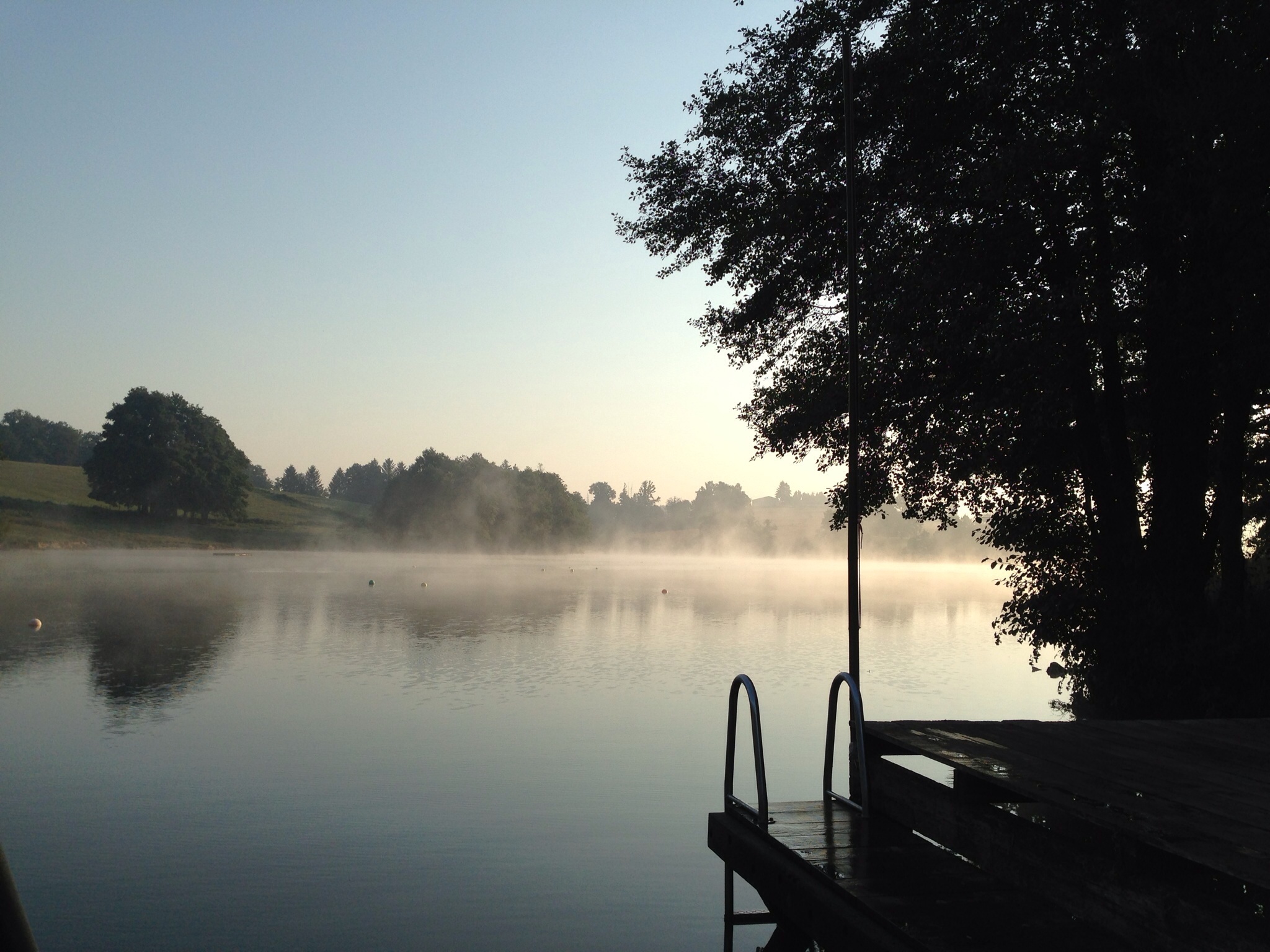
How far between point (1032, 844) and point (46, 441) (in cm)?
18462

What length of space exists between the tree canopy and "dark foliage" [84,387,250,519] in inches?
3532

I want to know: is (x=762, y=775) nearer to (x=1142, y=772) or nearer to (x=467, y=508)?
(x=1142, y=772)

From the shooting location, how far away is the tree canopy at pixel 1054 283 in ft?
37.5

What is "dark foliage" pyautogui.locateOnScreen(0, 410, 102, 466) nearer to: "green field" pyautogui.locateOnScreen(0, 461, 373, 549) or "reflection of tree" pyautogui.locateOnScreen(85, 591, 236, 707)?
"green field" pyautogui.locateOnScreen(0, 461, 373, 549)

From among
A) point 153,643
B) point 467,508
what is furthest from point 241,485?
point 153,643

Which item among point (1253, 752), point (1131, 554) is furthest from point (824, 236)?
point (1253, 752)

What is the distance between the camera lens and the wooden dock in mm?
3918

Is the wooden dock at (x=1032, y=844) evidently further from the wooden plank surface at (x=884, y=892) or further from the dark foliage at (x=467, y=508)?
the dark foliage at (x=467, y=508)

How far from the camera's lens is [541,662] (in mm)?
23453

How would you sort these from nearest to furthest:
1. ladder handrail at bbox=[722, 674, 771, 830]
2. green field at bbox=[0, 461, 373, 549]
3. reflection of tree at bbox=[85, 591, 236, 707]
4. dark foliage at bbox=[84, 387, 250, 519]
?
ladder handrail at bbox=[722, 674, 771, 830], reflection of tree at bbox=[85, 591, 236, 707], green field at bbox=[0, 461, 373, 549], dark foliage at bbox=[84, 387, 250, 519]

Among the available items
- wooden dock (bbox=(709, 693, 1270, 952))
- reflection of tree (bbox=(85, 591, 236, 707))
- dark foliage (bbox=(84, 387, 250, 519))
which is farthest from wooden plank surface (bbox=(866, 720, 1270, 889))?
dark foliage (bbox=(84, 387, 250, 519))

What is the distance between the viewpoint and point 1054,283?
12.8m

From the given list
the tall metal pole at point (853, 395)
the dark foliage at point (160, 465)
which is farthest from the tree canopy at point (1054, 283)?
the dark foliage at point (160, 465)

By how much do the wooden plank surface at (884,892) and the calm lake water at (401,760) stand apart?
7.75 ft
